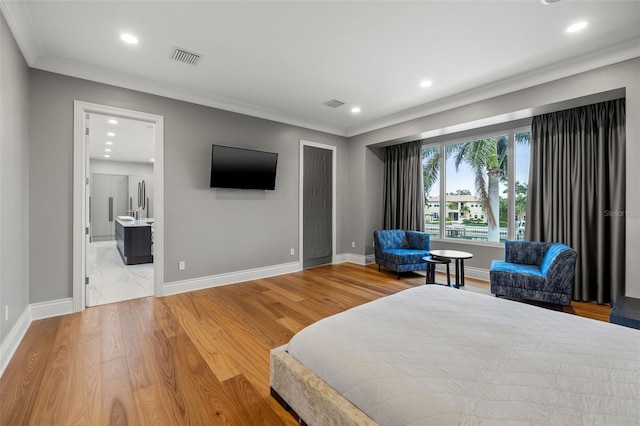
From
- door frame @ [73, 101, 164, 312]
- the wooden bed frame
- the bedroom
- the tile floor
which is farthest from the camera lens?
the tile floor

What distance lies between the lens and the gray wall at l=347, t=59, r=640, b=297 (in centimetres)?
289

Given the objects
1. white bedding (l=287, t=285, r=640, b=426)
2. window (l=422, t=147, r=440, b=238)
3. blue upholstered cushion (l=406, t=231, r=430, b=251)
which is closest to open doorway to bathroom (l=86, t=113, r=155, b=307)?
white bedding (l=287, t=285, r=640, b=426)

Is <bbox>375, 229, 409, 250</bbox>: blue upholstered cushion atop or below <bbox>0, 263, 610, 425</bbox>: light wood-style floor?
atop

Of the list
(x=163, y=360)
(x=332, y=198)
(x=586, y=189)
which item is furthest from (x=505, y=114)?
(x=163, y=360)

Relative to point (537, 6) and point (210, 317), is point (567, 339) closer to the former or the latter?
point (537, 6)

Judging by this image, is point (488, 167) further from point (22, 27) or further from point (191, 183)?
point (22, 27)

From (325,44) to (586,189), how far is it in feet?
12.4

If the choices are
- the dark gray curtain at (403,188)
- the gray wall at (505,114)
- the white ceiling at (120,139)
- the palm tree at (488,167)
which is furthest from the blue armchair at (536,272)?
the white ceiling at (120,139)

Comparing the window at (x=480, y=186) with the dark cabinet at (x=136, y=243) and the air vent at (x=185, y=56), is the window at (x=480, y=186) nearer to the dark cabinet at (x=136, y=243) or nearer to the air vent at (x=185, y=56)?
the air vent at (x=185, y=56)

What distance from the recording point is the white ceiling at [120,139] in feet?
18.1

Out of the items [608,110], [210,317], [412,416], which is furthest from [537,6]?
[210,317]

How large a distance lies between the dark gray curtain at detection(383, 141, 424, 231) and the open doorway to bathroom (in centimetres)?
452

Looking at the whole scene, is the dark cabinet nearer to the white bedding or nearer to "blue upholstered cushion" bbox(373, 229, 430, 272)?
"blue upholstered cushion" bbox(373, 229, 430, 272)

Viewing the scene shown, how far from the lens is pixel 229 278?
14.5 feet
